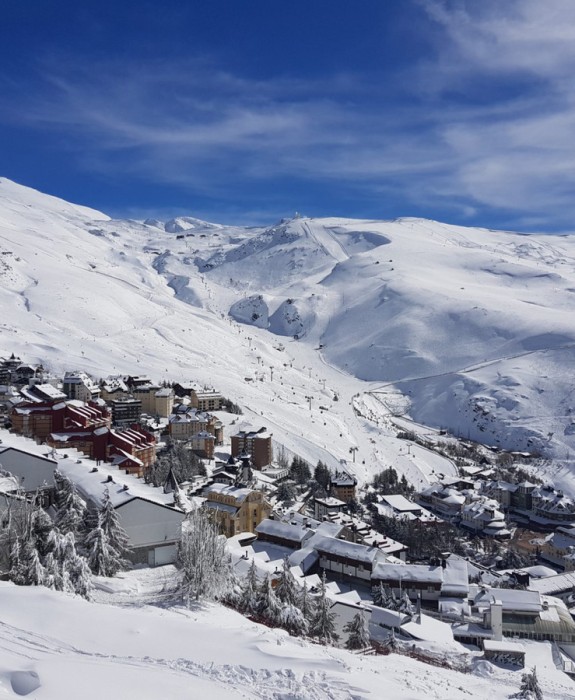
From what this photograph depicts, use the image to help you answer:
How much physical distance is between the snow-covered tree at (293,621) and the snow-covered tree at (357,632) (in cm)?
247

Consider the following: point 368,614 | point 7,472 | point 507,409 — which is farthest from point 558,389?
point 7,472

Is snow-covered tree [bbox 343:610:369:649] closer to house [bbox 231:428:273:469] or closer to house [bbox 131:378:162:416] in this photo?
house [bbox 231:428:273:469]

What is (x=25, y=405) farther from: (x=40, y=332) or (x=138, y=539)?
(x=40, y=332)

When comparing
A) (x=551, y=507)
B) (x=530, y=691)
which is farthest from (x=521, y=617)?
(x=551, y=507)

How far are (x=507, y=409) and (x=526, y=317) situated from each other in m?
61.4

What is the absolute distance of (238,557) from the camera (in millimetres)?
31156

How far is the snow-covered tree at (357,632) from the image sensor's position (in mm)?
23875

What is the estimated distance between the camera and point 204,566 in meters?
20.2

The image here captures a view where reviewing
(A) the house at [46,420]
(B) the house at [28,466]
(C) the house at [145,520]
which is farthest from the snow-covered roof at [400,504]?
(B) the house at [28,466]

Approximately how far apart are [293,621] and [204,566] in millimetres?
4238

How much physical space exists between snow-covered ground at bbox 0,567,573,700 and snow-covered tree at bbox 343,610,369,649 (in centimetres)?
490

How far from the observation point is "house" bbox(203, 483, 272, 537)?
4225 cm

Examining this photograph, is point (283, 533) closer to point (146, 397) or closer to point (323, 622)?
point (323, 622)

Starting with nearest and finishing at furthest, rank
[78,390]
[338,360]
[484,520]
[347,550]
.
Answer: [347,550]
[484,520]
[78,390]
[338,360]
